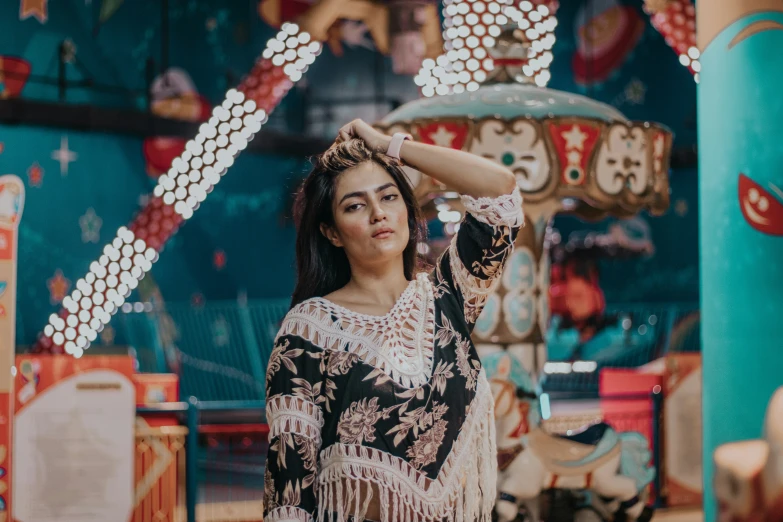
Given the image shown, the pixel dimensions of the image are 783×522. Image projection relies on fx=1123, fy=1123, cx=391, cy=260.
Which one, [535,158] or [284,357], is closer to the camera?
[284,357]

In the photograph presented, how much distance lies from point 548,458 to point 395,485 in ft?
9.11

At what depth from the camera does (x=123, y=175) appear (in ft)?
36.0

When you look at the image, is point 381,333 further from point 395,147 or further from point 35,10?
point 35,10

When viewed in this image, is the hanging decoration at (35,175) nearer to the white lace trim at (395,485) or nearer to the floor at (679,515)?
A: the floor at (679,515)

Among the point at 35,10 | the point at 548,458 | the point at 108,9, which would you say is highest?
the point at 108,9

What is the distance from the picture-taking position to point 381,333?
2.36 meters

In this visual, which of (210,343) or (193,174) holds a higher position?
(193,174)

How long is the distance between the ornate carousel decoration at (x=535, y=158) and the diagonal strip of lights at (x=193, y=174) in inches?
123

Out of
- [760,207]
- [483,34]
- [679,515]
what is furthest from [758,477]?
[679,515]

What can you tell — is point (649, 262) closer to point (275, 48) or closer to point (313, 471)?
point (275, 48)

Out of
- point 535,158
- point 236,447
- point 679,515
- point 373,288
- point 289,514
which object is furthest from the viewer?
point 236,447

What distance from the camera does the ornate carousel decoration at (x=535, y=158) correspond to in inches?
198

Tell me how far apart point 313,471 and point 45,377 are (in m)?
2.81

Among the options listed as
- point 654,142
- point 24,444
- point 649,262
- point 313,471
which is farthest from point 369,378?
point 649,262
